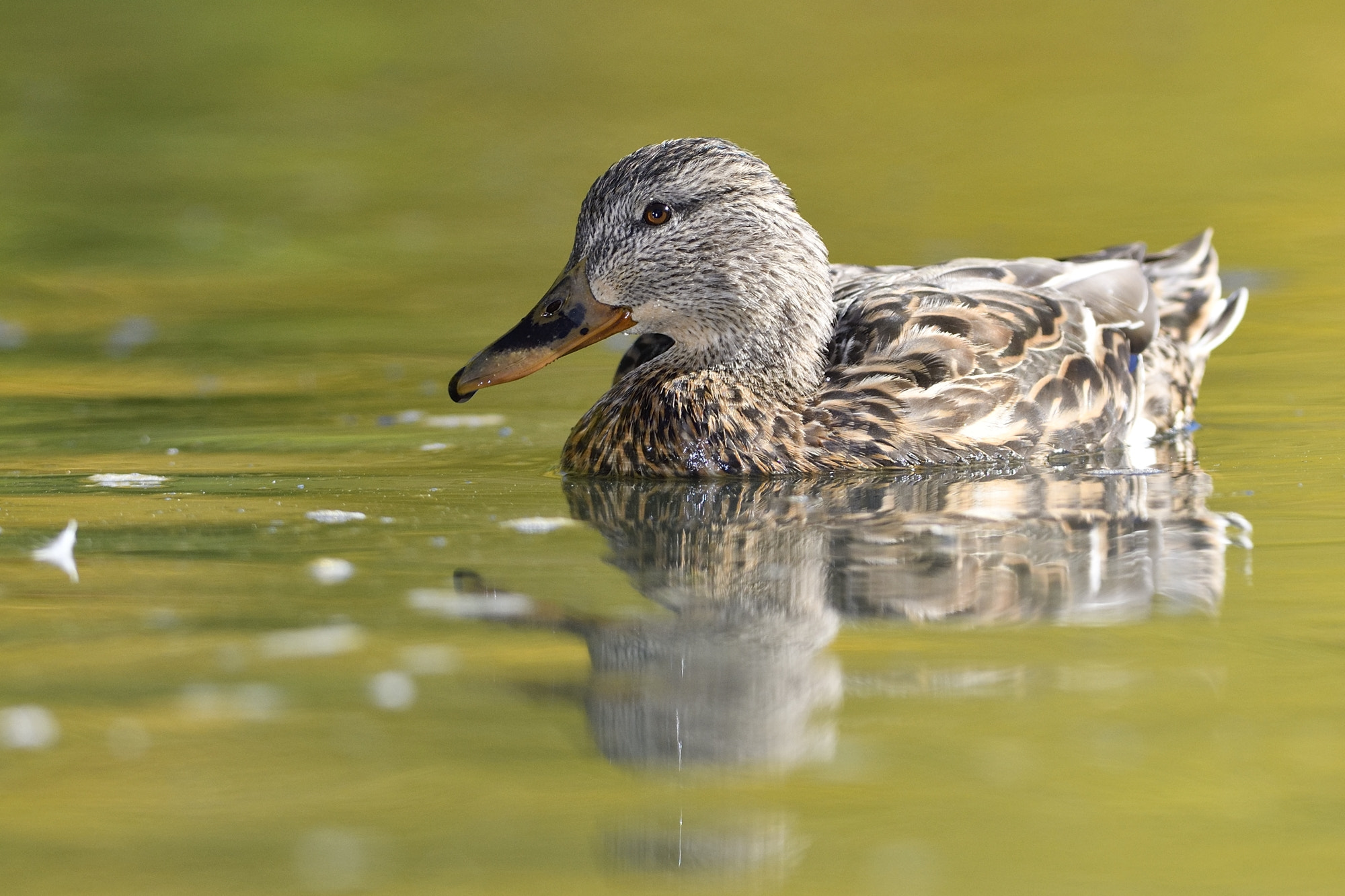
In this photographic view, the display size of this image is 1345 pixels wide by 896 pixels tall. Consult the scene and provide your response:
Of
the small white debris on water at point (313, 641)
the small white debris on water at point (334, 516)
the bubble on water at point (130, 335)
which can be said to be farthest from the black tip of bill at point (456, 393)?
the bubble on water at point (130, 335)

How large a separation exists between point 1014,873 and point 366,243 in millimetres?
9864

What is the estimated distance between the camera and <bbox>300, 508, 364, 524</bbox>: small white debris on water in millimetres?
6789

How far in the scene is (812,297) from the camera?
7.97m

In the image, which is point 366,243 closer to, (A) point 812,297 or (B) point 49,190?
(B) point 49,190

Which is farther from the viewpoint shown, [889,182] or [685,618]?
[889,182]

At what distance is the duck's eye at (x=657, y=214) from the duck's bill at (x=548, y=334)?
32cm

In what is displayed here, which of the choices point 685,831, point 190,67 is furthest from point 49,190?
point 685,831

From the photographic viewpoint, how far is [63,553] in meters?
6.29

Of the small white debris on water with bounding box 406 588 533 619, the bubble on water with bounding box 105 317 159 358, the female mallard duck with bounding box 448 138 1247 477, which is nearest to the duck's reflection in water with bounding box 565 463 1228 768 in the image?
the female mallard duck with bounding box 448 138 1247 477

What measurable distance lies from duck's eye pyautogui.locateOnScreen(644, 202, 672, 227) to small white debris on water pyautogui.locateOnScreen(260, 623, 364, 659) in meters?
2.87

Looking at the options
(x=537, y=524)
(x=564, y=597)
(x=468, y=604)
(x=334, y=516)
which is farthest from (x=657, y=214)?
(x=468, y=604)

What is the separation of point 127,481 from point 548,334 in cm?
167

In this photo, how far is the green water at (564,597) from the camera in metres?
3.90

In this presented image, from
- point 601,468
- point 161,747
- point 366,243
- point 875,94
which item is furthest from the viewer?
point 875,94
